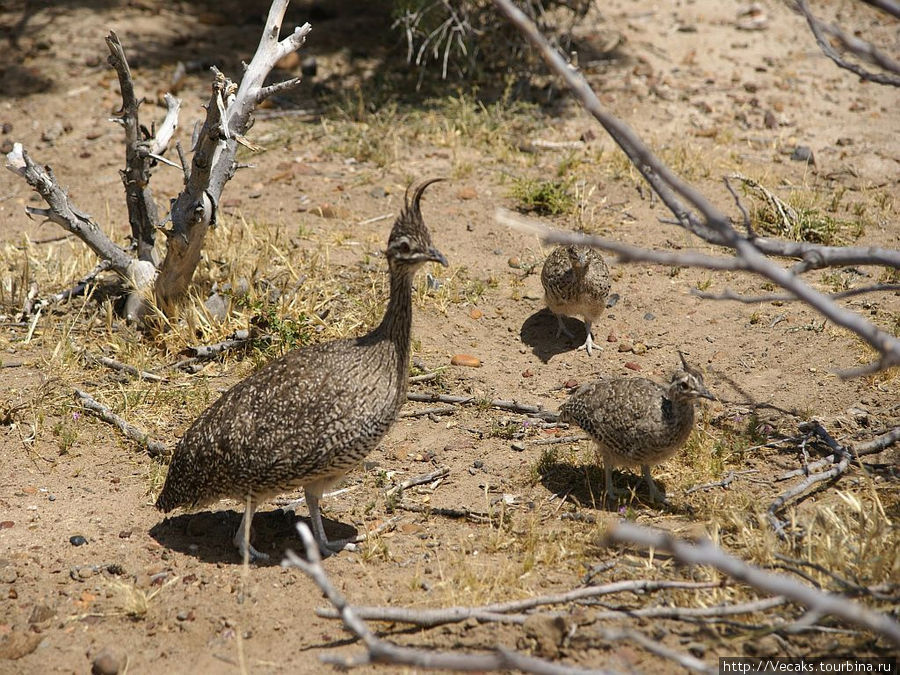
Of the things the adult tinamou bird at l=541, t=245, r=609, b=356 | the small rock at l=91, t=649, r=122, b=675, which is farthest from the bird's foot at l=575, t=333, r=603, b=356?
the small rock at l=91, t=649, r=122, b=675

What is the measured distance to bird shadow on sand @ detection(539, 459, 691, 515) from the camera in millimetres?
5832

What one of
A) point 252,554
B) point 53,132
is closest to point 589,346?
point 252,554

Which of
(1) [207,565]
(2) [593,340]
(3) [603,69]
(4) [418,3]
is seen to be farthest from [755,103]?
(1) [207,565]

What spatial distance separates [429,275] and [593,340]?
63.5 inches

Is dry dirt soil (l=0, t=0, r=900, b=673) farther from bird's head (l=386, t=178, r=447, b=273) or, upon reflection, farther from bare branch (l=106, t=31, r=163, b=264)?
bird's head (l=386, t=178, r=447, b=273)

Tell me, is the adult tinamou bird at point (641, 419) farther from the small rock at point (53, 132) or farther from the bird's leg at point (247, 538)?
the small rock at point (53, 132)

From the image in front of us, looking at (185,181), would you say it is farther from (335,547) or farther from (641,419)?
(641,419)

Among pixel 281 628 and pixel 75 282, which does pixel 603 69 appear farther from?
pixel 281 628

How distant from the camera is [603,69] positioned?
40.0ft

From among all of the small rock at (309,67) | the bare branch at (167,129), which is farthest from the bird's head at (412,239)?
the small rock at (309,67)

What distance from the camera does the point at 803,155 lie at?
10305mm

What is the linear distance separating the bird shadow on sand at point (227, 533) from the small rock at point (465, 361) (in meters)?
1.97

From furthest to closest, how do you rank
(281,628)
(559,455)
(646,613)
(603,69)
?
(603,69)
(559,455)
(281,628)
(646,613)

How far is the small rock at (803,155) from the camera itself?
1025 centimetres
